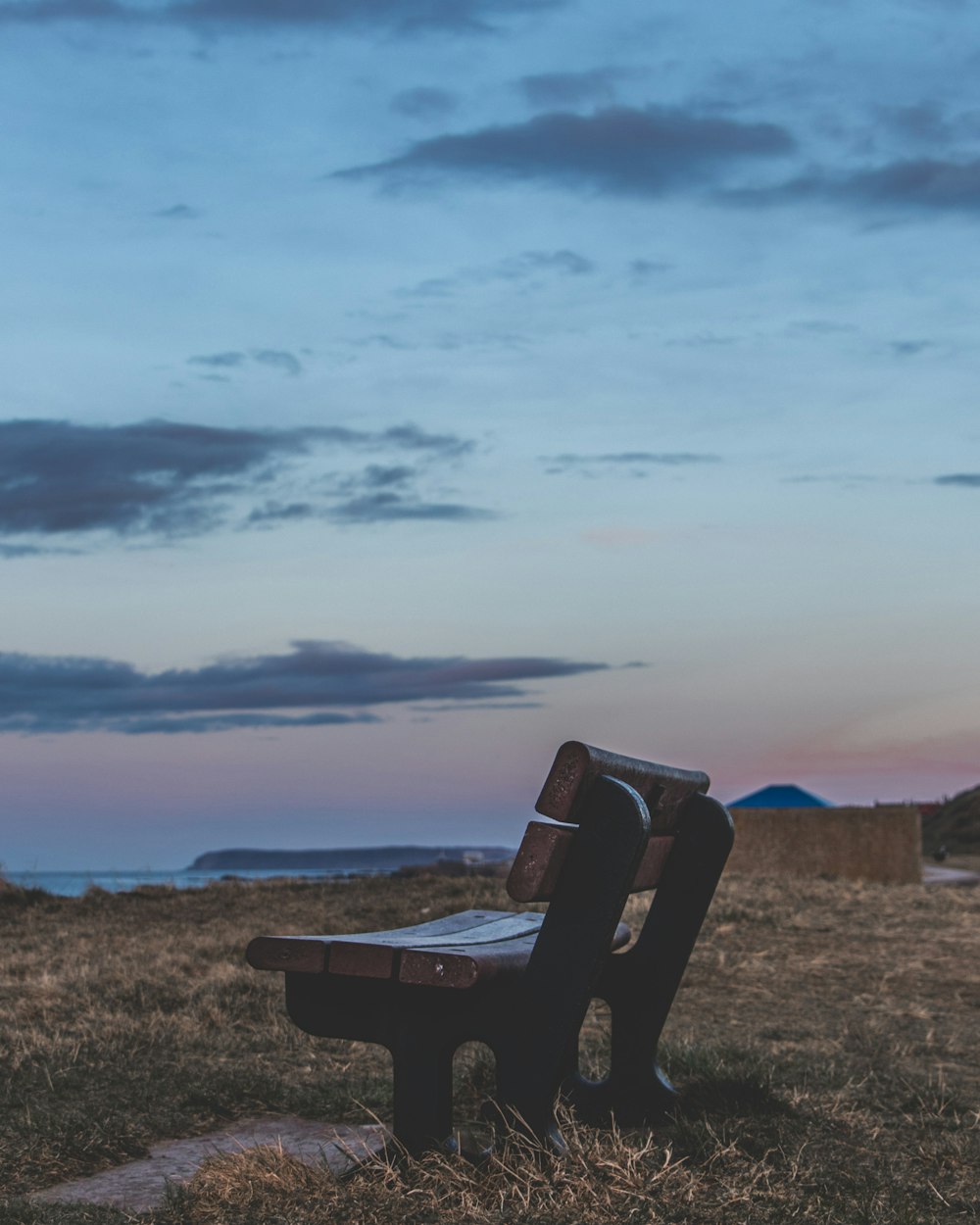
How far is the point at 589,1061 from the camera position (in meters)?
5.95

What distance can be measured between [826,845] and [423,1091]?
39.8ft

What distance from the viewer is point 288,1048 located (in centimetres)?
640

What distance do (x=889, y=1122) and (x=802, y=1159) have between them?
2.80 ft

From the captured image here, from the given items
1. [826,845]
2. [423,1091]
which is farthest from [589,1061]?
[826,845]

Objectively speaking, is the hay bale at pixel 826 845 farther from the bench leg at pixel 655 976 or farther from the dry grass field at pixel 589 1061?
the bench leg at pixel 655 976

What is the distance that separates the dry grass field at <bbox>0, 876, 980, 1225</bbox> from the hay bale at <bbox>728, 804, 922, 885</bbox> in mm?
3950

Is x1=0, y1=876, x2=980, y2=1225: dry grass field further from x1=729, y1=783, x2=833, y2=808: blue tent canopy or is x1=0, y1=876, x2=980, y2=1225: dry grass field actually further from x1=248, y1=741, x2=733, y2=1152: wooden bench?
x1=729, y1=783, x2=833, y2=808: blue tent canopy

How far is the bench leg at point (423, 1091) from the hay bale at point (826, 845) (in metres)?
11.6

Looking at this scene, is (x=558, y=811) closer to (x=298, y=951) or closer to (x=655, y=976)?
(x=298, y=951)

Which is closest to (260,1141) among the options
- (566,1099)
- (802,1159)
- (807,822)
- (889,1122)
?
(566,1099)

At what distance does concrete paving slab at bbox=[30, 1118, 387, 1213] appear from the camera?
407 cm

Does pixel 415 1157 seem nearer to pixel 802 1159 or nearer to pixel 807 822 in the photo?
pixel 802 1159

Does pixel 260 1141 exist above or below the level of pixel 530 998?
below

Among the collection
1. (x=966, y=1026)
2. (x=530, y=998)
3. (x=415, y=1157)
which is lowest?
(x=966, y=1026)
